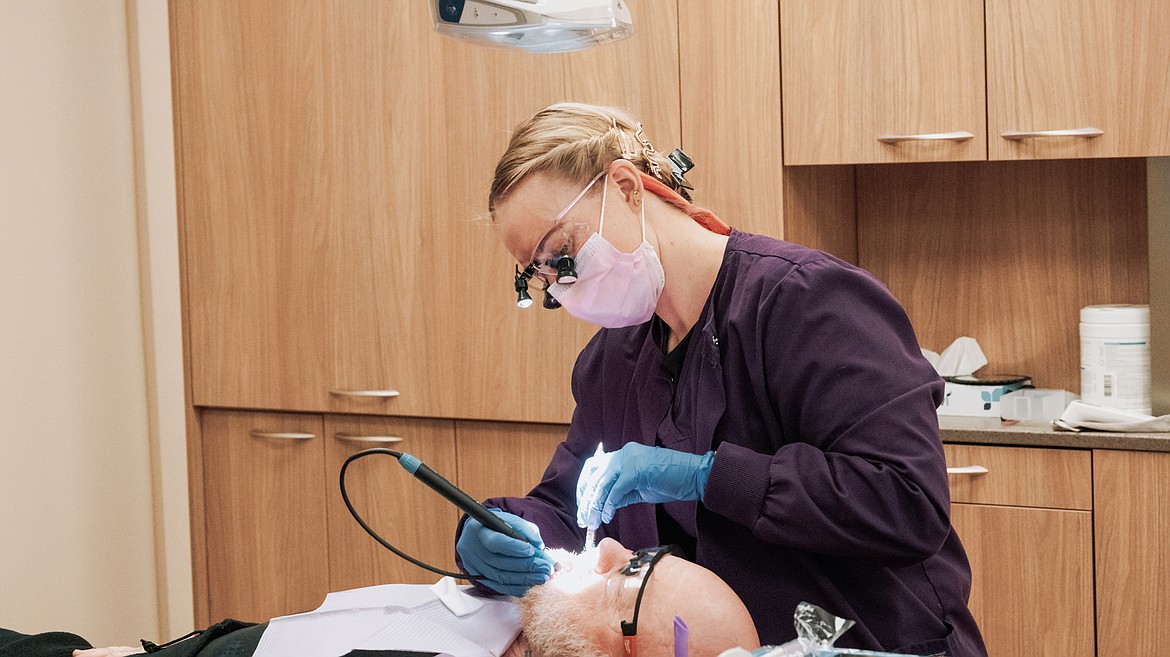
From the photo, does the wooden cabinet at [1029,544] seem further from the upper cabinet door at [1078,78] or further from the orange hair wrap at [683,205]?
the orange hair wrap at [683,205]

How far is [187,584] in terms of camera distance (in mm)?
2953

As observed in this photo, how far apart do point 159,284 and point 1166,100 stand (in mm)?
2345

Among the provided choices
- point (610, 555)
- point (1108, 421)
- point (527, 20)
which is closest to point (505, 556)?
point (610, 555)

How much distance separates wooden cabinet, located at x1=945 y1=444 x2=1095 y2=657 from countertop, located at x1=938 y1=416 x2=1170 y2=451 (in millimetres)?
17

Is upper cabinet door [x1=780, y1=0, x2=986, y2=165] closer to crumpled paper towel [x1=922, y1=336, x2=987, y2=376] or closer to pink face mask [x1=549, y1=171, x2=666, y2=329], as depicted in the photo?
crumpled paper towel [x1=922, y1=336, x2=987, y2=376]

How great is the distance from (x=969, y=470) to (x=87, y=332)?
2.10 meters

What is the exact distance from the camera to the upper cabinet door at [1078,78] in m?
2.09

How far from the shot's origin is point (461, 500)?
131 centimetres

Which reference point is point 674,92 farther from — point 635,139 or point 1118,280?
point 1118,280

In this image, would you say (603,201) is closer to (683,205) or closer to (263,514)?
(683,205)

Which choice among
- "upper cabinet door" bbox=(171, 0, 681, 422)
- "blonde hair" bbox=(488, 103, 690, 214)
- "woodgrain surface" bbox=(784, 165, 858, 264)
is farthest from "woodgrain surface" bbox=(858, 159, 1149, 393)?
"blonde hair" bbox=(488, 103, 690, 214)

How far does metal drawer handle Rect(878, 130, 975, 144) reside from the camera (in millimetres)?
2219

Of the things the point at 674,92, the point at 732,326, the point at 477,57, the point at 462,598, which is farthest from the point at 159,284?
the point at 732,326

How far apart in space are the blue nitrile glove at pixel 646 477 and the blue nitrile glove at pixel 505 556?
0.10 meters
